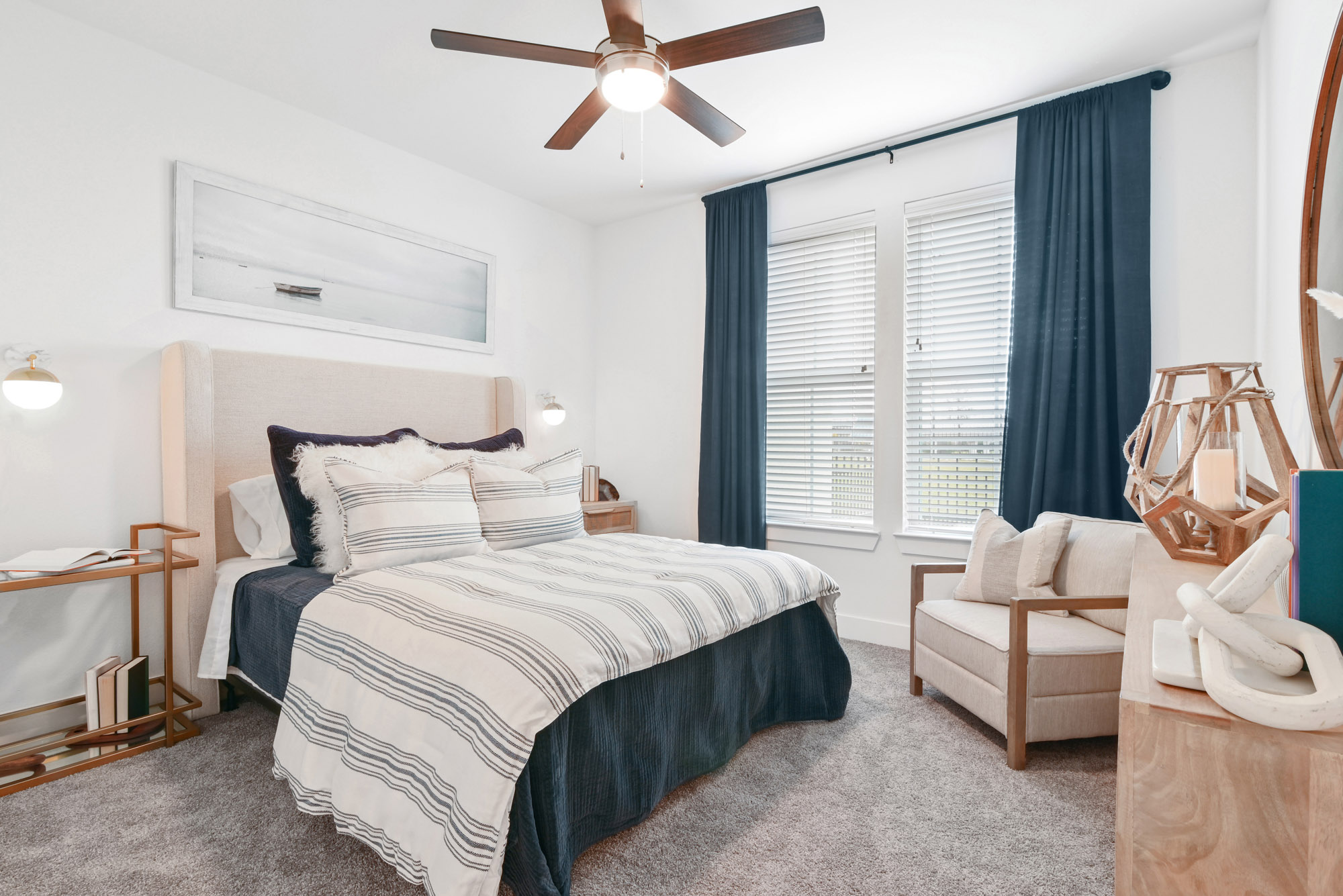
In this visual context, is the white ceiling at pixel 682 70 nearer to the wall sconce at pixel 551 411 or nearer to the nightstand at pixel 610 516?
the wall sconce at pixel 551 411

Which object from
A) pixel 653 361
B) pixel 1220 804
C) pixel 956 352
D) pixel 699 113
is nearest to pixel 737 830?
pixel 1220 804

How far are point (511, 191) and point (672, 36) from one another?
186cm

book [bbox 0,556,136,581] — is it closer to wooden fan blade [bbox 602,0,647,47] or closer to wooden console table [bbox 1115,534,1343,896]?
wooden fan blade [bbox 602,0,647,47]

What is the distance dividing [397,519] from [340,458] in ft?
1.47

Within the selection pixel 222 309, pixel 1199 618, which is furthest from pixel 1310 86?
pixel 222 309

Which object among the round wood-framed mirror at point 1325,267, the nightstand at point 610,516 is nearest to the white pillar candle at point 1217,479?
the round wood-framed mirror at point 1325,267

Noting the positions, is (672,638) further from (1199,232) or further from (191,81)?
(191,81)

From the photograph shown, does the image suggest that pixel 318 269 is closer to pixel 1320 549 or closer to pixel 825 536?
pixel 825 536

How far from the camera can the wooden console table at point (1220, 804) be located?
20.7 inches

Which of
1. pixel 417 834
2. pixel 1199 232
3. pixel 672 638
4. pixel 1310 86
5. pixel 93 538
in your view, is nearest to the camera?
pixel 417 834

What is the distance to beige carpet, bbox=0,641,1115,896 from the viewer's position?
5.24ft

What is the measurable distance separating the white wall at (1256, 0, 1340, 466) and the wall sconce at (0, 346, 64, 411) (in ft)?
11.9

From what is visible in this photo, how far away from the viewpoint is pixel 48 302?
241 centimetres

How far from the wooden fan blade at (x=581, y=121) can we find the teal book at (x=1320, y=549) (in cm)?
220
